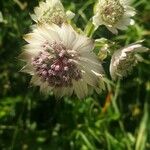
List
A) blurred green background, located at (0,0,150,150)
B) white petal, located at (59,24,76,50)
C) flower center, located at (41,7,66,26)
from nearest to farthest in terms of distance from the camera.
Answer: white petal, located at (59,24,76,50) → flower center, located at (41,7,66,26) → blurred green background, located at (0,0,150,150)

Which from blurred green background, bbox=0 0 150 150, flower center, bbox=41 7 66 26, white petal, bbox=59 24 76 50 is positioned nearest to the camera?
white petal, bbox=59 24 76 50

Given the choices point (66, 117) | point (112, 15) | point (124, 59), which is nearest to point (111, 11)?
point (112, 15)

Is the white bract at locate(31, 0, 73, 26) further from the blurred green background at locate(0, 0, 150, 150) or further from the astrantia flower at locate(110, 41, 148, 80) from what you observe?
the blurred green background at locate(0, 0, 150, 150)

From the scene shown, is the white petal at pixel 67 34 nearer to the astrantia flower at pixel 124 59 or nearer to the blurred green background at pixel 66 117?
the astrantia flower at pixel 124 59

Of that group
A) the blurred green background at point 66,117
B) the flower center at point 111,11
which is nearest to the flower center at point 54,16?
the flower center at point 111,11

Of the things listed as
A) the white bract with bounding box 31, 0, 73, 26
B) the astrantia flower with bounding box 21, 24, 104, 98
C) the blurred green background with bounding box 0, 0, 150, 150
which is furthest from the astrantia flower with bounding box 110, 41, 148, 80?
the blurred green background with bounding box 0, 0, 150, 150
